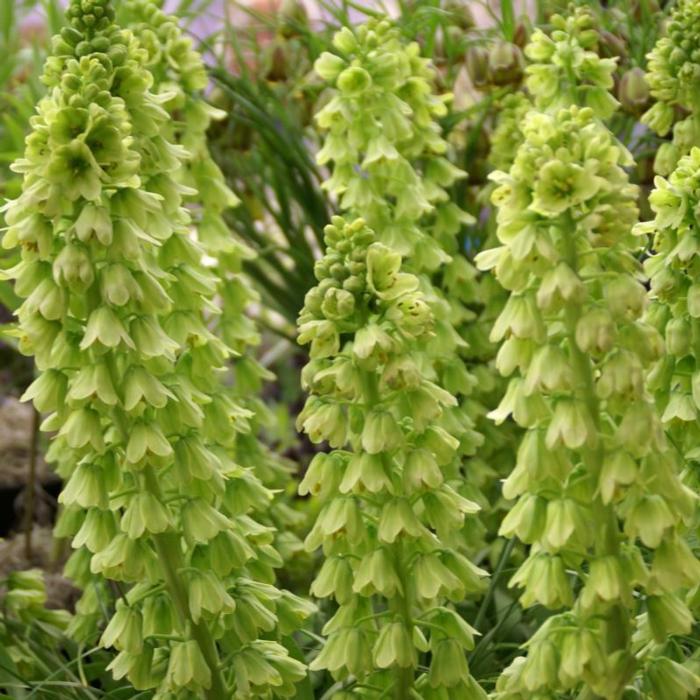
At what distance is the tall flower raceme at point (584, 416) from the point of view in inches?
40.4

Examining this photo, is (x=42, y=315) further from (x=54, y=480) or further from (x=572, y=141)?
(x=54, y=480)

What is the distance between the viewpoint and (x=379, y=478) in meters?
1.13

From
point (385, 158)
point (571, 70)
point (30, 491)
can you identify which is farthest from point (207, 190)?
point (30, 491)

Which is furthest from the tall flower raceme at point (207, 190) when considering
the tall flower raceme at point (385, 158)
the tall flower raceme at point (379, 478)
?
the tall flower raceme at point (379, 478)

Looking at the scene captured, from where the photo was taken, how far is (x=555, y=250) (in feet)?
3.36

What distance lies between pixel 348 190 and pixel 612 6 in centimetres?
78

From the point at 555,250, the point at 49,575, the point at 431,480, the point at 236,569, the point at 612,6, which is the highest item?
the point at 612,6

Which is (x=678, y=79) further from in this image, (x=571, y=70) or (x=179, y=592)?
(x=179, y=592)

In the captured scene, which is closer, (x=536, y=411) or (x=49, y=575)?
(x=536, y=411)

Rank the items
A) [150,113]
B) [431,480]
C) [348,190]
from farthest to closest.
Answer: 1. [348,190]
2. [150,113]
3. [431,480]

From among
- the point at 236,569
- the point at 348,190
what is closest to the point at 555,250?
the point at 236,569

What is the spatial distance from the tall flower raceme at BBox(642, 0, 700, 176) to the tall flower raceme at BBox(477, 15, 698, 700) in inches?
19.3

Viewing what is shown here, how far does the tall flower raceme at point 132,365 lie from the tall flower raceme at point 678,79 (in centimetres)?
56

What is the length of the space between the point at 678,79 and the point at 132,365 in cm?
71
